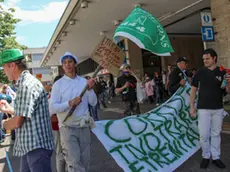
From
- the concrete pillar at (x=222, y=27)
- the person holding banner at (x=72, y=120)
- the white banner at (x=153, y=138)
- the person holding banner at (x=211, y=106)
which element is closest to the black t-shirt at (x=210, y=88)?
the person holding banner at (x=211, y=106)

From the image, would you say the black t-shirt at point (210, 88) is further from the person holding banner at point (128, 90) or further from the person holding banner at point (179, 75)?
the person holding banner at point (128, 90)

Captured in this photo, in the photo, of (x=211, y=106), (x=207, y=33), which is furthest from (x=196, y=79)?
(x=207, y=33)

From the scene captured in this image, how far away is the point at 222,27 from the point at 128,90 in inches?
180

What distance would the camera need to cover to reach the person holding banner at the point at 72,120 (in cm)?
315

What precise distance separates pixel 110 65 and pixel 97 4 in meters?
7.94

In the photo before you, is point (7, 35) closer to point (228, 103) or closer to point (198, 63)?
point (198, 63)

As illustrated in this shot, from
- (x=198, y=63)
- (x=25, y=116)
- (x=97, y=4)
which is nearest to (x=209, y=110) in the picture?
(x=25, y=116)

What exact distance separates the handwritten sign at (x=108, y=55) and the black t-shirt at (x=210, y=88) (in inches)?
59.3

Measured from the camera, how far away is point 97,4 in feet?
34.8

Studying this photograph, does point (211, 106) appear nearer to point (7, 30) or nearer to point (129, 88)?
point (129, 88)

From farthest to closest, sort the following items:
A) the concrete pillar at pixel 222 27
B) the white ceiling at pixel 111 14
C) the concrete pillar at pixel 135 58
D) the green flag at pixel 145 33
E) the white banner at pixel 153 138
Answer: the concrete pillar at pixel 135 58 < the white ceiling at pixel 111 14 < the concrete pillar at pixel 222 27 < the white banner at pixel 153 138 < the green flag at pixel 145 33

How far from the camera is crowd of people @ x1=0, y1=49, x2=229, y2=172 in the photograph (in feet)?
7.68

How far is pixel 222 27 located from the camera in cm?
890

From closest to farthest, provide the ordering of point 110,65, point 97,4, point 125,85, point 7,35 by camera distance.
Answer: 1. point 110,65
2. point 125,85
3. point 97,4
4. point 7,35
